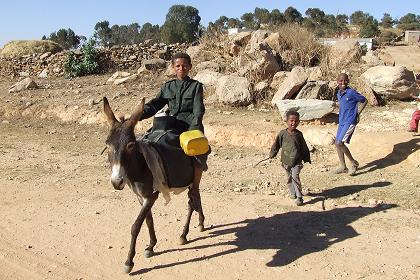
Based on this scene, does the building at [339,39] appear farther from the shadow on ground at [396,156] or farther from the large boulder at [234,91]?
the shadow on ground at [396,156]

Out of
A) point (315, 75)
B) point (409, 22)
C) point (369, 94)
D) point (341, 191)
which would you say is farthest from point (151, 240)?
point (409, 22)

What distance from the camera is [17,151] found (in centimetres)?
1013

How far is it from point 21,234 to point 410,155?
232 inches

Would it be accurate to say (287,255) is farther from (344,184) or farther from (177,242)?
(344,184)

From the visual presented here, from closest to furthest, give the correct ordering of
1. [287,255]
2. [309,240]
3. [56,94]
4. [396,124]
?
[287,255]
[309,240]
[396,124]
[56,94]

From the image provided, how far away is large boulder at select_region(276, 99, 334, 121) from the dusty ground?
1.00ft

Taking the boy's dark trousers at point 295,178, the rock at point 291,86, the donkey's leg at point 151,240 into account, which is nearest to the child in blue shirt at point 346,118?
the boy's dark trousers at point 295,178

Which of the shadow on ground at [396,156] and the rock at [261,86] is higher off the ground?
the rock at [261,86]

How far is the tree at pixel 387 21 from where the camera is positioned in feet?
187

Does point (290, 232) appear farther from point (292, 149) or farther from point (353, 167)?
point (353, 167)

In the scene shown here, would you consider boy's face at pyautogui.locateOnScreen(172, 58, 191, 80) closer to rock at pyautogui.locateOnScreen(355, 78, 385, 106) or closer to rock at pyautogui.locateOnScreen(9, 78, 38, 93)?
rock at pyautogui.locateOnScreen(355, 78, 385, 106)

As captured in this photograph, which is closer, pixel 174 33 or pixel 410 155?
pixel 410 155

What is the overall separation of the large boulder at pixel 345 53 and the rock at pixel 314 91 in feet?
6.33

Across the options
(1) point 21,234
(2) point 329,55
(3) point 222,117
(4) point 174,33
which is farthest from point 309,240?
(4) point 174,33
